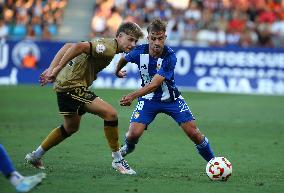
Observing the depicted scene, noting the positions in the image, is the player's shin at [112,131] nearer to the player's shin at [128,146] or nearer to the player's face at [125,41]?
the player's shin at [128,146]

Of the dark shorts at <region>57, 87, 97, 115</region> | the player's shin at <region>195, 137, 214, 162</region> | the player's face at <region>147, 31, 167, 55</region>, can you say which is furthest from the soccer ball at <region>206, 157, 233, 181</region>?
the dark shorts at <region>57, 87, 97, 115</region>

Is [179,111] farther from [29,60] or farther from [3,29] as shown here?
[3,29]

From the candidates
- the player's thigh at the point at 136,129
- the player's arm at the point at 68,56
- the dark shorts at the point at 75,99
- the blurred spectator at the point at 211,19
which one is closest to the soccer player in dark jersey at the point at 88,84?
the dark shorts at the point at 75,99

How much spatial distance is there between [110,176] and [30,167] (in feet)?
4.33

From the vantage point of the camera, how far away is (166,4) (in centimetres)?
3117

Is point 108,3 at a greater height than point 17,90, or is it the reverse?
point 108,3

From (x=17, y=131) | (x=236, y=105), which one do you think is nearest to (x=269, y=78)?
(x=236, y=105)

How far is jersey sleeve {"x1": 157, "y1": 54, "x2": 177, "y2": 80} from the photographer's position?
394 inches

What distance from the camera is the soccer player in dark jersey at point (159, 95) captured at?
1004 cm

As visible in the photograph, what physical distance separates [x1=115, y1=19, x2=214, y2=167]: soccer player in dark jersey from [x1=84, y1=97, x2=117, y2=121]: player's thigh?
0.45 metres

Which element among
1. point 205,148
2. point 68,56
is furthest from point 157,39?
point 205,148

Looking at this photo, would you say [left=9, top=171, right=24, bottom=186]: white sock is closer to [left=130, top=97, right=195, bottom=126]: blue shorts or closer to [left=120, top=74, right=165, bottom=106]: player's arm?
[left=120, top=74, right=165, bottom=106]: player's arm

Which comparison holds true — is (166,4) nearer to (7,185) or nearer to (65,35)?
(65,35)

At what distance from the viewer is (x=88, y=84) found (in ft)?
33.8
